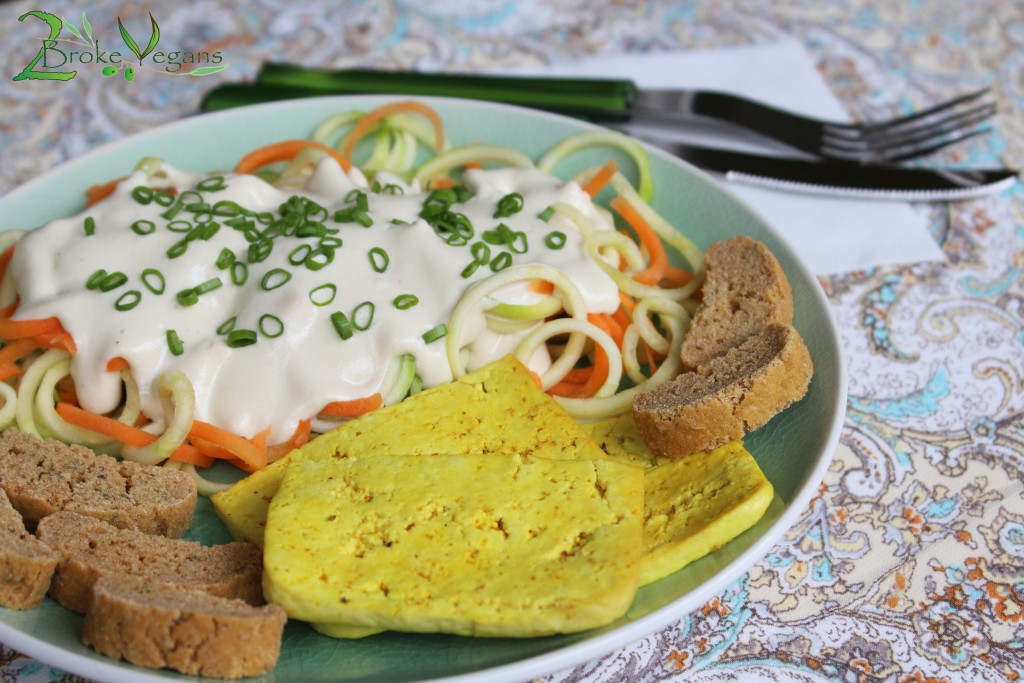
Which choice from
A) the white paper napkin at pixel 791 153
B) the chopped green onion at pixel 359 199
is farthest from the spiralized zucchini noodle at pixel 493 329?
the white paper napkin at pixel 791 153

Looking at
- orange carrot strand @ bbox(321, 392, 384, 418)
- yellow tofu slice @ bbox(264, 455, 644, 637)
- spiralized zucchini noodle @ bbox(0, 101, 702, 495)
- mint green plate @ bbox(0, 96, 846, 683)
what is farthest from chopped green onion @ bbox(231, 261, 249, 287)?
yellow tofu slice @ bbox(264, 455, 644, 637)

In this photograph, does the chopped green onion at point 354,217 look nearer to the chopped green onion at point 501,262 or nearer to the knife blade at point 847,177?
the chopped green onion at point 501,262

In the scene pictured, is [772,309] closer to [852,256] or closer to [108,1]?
[852,256]

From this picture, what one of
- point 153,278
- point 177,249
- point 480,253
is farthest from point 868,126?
point 153,278

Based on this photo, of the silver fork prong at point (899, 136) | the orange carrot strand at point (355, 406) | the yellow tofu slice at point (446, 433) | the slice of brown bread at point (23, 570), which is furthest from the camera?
the silver fork prong at point (899, 136)

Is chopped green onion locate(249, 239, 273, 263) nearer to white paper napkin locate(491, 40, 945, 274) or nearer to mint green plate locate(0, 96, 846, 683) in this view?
mint green plate locate(0, 96, 846, 683)

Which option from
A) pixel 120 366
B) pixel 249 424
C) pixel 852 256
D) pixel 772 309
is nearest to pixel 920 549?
pixel 772 309

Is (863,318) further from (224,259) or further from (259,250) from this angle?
(224,259)
